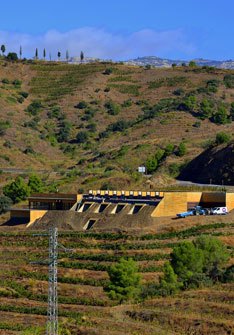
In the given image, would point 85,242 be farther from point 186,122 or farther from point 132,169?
point 186,122

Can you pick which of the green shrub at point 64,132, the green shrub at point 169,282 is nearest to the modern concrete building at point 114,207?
the green shrub at point 169,282

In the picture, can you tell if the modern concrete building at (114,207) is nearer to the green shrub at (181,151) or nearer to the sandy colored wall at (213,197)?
the sandy colored wall at (213,197)

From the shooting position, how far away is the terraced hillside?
53.2 m

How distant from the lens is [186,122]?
13375cm

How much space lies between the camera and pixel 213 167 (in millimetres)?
106000

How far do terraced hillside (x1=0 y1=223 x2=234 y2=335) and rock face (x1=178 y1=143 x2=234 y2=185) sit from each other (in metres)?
24.3

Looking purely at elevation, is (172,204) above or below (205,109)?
below

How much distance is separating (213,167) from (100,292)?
130 feet

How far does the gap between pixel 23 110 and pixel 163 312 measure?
104 metres

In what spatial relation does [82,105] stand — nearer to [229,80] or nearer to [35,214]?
[229,80]

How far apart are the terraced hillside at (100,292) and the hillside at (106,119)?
895 inches

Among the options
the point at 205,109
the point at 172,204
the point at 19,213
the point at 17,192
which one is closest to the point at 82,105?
the point at 205,109

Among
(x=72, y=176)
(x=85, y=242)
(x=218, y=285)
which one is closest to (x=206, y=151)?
(x=72, y=176)

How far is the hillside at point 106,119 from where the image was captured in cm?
11538
